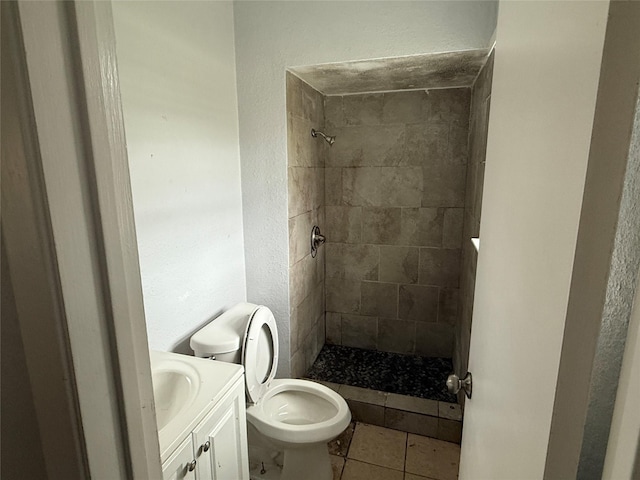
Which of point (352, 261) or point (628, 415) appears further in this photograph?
point (352, 261)

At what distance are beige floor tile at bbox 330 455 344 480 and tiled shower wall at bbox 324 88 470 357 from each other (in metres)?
1.00

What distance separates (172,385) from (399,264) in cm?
183

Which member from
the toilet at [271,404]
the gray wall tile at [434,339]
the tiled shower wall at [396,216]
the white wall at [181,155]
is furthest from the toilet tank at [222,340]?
the gray wall tile at [434,339]

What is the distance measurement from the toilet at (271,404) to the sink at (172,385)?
0.20 metres

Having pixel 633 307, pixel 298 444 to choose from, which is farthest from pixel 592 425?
pixel 298 444

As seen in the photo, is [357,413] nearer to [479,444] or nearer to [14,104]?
[479,444]

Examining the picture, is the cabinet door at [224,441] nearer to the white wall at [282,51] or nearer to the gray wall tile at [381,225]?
the white wall at [282,51]

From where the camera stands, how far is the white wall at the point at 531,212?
0.41 meters

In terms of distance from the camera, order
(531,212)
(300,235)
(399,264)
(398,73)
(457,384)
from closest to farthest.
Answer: (531,212), (457,384), (398,73), (300,235), (399,264)

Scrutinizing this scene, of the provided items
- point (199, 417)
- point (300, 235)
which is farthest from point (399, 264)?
point (199, 417)

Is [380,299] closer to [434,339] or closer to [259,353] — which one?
[434,339]

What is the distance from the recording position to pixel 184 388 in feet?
3.90

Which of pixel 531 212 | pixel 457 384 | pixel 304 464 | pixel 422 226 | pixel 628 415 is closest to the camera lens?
pixel 628 415

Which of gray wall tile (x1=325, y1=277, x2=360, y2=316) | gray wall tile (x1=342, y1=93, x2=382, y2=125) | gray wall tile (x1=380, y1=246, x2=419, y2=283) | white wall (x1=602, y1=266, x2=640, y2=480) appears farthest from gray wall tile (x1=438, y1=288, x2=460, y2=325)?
white wall (x1=602, y1=266, x2=640, y2=480)
